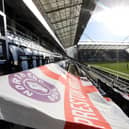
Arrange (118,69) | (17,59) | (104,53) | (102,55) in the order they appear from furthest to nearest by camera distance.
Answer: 1. (104,53)
2. (102,55)
3. (118,69)
4. (17,59)

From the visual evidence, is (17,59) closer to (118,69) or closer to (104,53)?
(118,69)

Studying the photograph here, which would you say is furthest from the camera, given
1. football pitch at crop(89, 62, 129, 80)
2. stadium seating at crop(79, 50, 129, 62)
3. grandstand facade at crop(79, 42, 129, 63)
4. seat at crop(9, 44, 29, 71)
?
stadium seating at crop(79, 50, 129, 62)

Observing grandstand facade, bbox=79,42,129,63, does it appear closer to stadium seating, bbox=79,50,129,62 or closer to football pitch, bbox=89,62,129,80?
stadium seating, bbox=79,50,129,62

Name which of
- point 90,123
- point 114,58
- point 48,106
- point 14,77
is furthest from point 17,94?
point 114,58

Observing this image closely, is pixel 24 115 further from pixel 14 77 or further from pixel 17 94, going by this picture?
pixel 14 77

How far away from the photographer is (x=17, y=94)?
4.08 ft

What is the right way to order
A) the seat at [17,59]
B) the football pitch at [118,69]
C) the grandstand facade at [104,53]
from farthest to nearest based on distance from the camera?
1. the grandstand facade at [104,53]
2. the football pitch at [118,69]
3. the seat at [17,59]

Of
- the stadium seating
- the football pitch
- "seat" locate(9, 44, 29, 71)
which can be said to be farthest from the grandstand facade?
"seat" locate(9, 44, 29, 71)

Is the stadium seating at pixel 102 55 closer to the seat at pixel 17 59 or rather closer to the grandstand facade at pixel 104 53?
the grandstand facade at pixel 104 53

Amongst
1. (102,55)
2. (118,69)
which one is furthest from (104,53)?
(118,69)

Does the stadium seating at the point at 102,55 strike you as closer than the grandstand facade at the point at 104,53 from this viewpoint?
No

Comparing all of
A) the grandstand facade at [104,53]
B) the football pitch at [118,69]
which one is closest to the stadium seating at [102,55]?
the grandstand facade at [104,53]

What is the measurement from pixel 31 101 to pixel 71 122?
270mm

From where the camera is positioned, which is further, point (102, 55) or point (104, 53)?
point (104, 53)
